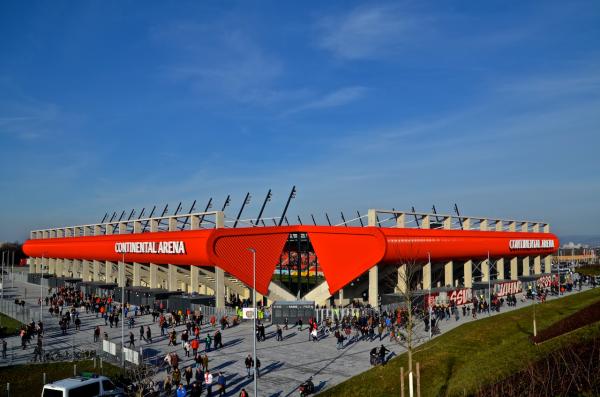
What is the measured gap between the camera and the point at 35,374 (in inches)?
1220

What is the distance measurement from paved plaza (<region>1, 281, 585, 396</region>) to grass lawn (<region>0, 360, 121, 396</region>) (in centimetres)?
264

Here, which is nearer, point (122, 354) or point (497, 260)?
point (122, 354)

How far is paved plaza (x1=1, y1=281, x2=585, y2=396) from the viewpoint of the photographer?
28.3 meters

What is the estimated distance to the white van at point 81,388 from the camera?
70.9 ft

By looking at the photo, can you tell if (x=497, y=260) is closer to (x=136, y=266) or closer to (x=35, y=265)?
(x=136, y=266)

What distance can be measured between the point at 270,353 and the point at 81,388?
15.0 meters

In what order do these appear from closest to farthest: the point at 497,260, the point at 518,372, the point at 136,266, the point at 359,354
Result: the point at 518,372 < the point at 359,354 < the point at 136,266 < the point at 497,260

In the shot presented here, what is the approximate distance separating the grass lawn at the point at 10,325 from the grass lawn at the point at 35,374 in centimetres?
1485

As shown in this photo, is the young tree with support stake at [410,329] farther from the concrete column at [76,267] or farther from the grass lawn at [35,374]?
the concrete column at [76,267]

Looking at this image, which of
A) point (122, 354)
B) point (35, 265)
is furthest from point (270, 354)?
point (35, 265)

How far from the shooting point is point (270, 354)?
34.8m

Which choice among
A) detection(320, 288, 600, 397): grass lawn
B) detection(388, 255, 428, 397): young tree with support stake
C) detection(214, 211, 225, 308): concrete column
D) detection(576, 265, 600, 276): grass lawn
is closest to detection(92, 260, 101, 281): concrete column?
detection(214, 211, 225, 308): concrete column

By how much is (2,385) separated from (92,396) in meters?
9.71

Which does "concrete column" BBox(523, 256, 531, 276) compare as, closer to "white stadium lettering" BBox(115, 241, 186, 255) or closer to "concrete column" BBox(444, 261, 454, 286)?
"concrete column" BBox(444, 261, 454, 286)
